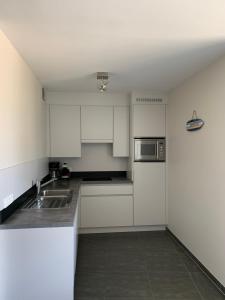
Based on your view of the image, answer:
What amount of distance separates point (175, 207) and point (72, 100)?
236cm

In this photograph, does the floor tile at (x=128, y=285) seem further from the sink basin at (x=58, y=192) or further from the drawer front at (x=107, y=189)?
the drawer front at (x=107, y=189)

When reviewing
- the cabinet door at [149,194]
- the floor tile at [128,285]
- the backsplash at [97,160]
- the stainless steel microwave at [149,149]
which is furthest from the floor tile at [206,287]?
the backsplash at [97,160]

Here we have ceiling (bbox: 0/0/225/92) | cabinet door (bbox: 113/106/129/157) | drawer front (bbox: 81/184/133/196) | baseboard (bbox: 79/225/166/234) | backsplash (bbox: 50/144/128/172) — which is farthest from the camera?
backsplash (bbox: 50/144/128/172)

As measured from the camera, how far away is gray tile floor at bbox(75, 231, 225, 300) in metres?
2.27

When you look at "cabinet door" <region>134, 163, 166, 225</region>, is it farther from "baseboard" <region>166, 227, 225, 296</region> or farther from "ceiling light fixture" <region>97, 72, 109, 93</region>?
"ceiling light fixture" <region>97, 72, 109, 93</region>

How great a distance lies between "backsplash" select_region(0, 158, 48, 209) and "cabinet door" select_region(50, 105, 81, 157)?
87 cm

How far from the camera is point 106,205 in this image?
373cm

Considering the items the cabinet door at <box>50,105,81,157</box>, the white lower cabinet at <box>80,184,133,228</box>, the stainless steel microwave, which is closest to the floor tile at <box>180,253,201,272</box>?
the white lower cabinet at <box>80,184,133,228</box>

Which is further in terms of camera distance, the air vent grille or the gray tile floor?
the air vent grille

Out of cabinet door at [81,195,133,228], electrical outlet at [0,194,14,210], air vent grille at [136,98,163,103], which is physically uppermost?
air vent grille at [136,98,163,103]

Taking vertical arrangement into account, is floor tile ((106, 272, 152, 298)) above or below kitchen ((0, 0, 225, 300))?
below

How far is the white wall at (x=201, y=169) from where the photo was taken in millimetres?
2318

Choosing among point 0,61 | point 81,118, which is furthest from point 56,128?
point 0,61

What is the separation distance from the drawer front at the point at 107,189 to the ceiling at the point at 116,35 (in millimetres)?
1709
